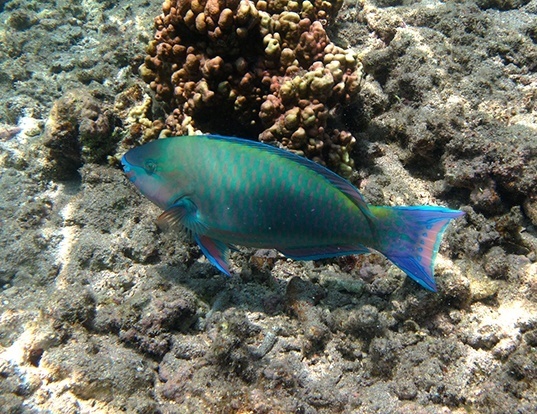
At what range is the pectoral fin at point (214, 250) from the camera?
2.68m

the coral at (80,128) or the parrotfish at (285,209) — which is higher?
the parrotfish at (285,209)

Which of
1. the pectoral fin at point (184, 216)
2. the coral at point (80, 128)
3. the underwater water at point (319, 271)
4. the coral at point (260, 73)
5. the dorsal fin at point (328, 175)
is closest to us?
the dorsal fin at point (328, 175)

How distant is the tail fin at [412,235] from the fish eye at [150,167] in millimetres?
1581

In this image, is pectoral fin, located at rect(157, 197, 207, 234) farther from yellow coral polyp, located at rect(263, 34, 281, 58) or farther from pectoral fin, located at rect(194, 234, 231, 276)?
yellow coral polyp, located at rect(263, 34, 281, 58)

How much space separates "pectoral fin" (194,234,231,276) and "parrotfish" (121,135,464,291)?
5 cm

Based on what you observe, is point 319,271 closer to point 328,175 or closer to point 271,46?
point 328,175

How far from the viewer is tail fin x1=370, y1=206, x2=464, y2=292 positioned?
2459 mm

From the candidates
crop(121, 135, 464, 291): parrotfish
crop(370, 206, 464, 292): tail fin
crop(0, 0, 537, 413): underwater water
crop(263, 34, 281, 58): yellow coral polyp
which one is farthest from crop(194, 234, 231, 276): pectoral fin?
crop(263, 34, 281, 58): yellow coral polyp

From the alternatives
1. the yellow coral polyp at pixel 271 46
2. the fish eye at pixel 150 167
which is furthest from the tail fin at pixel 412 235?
the yellow coral polyp at pixel 271 46

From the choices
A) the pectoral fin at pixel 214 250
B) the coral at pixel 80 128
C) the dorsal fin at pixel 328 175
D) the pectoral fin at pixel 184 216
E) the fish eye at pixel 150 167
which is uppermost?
the dorsal fin at pixel 328 175

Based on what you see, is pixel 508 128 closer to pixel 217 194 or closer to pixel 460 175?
pixel 460 175

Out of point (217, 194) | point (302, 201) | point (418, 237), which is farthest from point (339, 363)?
point (217, 194)

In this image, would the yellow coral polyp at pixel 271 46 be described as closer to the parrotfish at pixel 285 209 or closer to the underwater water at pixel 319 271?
the underwater water at pixel 319 271

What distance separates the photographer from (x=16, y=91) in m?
6.63
